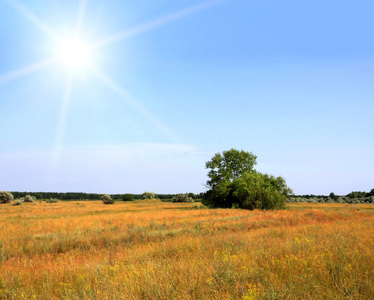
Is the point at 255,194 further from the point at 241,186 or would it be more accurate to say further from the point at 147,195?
the point at 147,195

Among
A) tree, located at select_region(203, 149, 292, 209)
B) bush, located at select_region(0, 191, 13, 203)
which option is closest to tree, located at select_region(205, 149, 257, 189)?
tree, located at select_region(203, 149, 292, 209)

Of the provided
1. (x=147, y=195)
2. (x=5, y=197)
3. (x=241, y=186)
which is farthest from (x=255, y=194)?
(x=147, y=195)

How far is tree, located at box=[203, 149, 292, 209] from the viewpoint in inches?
1449

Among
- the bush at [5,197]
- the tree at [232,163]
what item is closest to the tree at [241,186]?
the tree at [232,163]

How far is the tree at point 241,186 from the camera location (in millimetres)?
36812

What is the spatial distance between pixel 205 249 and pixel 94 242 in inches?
276

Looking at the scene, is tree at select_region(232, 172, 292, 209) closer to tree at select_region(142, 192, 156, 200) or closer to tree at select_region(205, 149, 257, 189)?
tree at select_region(205, 149, 257, 189)

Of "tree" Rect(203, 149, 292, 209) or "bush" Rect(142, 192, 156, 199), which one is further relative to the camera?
"bush" Rect(142, 192, 156, 199)

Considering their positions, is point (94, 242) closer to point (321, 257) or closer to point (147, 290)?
point (147, 290)

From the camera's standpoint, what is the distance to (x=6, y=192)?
64.6m

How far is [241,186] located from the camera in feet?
124

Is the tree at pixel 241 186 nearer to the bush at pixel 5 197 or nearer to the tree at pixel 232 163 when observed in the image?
the tree at pixel 232 163

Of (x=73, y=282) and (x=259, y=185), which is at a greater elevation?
(x=259, y=185)

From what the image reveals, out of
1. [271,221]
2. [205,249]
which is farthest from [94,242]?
[271,221]
